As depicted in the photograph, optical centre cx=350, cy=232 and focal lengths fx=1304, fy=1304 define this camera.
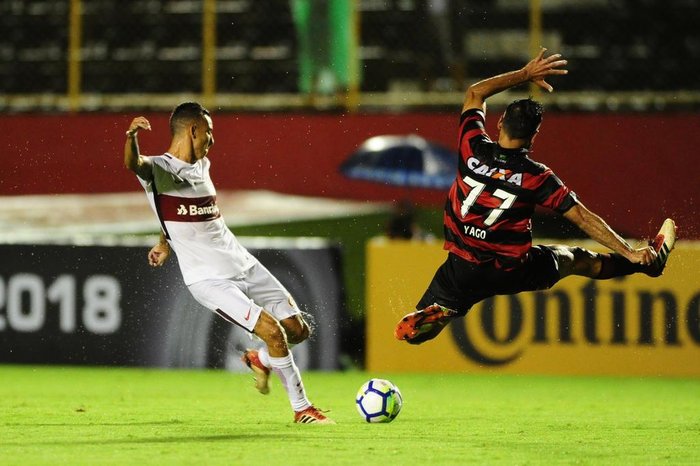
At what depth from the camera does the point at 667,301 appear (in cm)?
1307

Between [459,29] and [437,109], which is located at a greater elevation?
[459,29]

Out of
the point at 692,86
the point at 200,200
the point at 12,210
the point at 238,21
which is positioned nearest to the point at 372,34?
the point at 238,21

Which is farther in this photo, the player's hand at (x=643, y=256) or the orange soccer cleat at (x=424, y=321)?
the orange soccer cleat at (x=424, y=321)

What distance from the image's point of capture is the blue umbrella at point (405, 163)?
14.9 meters

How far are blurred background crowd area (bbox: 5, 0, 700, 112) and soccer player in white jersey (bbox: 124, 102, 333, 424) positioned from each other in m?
7.79

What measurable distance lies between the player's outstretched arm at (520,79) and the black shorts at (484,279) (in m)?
1.04

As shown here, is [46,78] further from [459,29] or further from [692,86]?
[692,86]

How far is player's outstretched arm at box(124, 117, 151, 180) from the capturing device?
303 inches

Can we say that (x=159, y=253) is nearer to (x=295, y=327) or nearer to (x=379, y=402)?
(x=295, y=327)

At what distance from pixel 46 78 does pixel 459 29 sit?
17.7ft

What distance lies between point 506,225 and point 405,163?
6.66 metres

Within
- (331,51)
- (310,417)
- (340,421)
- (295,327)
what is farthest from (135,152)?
(331,51)

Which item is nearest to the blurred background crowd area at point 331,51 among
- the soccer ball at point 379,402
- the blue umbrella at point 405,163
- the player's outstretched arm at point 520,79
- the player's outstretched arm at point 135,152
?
the blue umbrella at point 405,163

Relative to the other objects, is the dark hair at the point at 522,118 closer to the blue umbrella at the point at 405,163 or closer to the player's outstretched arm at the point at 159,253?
the player's outstretched arm at the point at 159,253
